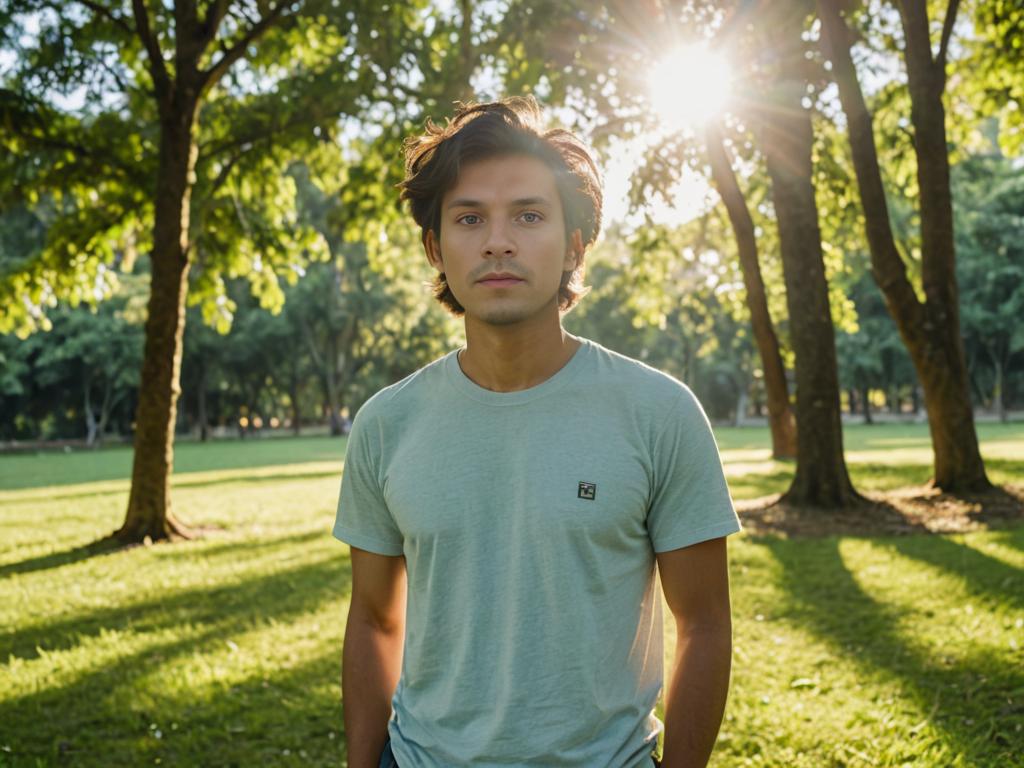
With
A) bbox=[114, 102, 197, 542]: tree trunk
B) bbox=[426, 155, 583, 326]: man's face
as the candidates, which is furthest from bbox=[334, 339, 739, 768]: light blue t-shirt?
bbox=[114, 102, 197, 542]: tree trunk

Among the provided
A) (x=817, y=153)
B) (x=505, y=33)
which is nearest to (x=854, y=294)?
(x=817, y=153)

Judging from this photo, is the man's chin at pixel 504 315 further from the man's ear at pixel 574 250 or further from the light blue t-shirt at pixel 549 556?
the man's ear at pixel 574 250

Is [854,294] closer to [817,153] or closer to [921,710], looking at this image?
[817,153]

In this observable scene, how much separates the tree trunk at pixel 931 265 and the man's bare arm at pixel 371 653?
39.6 ft

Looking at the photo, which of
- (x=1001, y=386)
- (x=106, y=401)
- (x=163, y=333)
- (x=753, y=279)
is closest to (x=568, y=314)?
(x=753, y=279)

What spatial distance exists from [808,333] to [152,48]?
9.82 metres

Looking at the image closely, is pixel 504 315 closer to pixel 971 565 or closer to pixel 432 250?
pixel 432 250

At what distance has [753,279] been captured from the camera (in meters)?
18.0

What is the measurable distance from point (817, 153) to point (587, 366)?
16.9 metres

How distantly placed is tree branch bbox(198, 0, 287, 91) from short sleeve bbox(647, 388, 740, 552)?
1217cm

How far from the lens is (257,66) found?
14.6 m

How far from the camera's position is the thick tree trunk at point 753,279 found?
15.8 metres

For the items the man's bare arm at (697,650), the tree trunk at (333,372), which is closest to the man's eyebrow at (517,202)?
the man's bare arm at (697,650)

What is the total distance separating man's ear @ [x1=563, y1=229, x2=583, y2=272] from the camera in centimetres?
256
